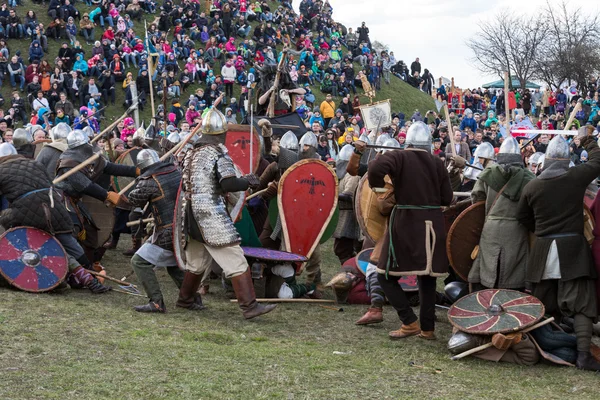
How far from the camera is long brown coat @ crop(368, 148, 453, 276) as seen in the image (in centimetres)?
565

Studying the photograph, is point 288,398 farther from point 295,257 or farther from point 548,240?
point 295,257

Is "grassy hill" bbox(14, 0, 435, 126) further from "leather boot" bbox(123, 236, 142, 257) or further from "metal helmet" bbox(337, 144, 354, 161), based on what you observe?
"metal helmet" bbox(337, 144, 354, 161)

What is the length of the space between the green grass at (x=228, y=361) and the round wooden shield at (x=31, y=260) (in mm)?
266

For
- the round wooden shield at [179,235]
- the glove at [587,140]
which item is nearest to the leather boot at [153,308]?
the round wooden shield at [179,235]

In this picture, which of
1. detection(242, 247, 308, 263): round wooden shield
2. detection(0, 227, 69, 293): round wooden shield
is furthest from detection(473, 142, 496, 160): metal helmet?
detection(0, 227, 69, 293): round wooden shield

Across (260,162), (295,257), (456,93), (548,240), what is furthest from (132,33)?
(548,240)

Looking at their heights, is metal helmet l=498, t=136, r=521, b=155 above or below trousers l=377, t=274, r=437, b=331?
above

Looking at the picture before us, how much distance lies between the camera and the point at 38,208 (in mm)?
6988

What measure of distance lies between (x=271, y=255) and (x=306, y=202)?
30.0 inches

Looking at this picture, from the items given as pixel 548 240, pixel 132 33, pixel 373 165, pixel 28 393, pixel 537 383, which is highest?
pixel 132 33

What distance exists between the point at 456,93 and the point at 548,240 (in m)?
24.9

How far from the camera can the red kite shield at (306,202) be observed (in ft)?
24.2

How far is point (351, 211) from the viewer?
27.4 feet

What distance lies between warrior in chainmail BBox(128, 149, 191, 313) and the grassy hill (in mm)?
14943
